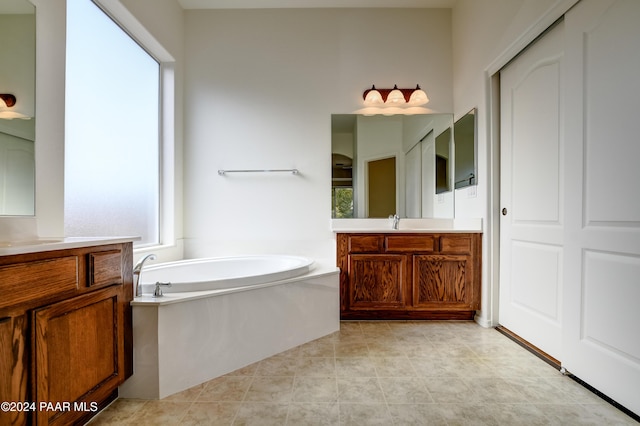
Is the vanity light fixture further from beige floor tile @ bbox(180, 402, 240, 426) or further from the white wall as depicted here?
beige floor tile @ bbox(180, 402, 240, 426)

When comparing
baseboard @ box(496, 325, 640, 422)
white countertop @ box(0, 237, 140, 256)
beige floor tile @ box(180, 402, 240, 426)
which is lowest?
beige floor tile @ box(180, 402, 240, 426)

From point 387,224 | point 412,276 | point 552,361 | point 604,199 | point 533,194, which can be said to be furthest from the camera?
point 387,224

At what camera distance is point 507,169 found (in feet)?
7.57

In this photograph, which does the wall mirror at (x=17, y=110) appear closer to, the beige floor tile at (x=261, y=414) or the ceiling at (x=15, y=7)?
the ceiling at (x=15, y=7)

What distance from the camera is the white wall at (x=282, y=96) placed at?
301 centimetres

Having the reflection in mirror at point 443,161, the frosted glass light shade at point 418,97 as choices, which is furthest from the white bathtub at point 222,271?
the frosted glass light shade at point 418,97

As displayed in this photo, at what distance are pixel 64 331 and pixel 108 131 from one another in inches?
59.8

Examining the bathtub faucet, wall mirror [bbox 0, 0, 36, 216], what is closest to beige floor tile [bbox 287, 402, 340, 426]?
the bathtub faucet

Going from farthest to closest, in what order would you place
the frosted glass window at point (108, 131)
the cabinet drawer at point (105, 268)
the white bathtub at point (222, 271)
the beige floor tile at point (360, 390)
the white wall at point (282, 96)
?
the white wall at point (282, 96) → the frosted glass window at point (108, 131) → the white bathtub at point (222, 271) → the beige floor tile at point (360, 390) → the cabinet drawer at point (105, 268)

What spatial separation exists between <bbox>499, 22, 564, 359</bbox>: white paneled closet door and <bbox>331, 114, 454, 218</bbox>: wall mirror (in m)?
0.68

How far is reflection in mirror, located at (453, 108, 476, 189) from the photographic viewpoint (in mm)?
2621

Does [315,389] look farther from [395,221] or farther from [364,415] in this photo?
[395,221]

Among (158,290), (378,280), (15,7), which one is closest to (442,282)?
(378,280)

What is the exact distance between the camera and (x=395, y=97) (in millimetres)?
2924
